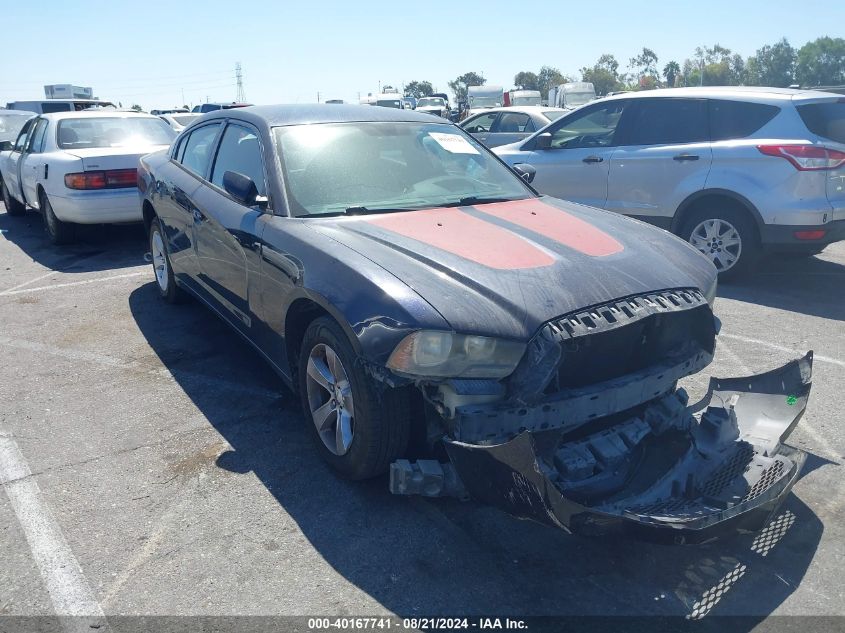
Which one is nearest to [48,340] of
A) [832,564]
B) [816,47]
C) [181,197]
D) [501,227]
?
[181,197]

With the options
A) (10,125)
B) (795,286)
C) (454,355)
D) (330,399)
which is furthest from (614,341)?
(10,125)

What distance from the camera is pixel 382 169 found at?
4152 mm

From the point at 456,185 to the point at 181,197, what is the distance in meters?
2.11

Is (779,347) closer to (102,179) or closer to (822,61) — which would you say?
(102,179)

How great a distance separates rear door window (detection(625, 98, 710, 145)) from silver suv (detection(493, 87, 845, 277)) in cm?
1

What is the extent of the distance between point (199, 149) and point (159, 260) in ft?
4.86

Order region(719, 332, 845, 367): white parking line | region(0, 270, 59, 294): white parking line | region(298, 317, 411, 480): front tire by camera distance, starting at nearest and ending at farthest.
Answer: region(298, 317, 411, 480): front tire < region(719, 332, 845, 367): white parking line < region(0, 270, 59, 294): white parking line

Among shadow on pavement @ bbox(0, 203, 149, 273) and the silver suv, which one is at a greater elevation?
the silver suv

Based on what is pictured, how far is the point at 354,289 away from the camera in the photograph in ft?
9.89

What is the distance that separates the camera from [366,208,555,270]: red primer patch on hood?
3.21m

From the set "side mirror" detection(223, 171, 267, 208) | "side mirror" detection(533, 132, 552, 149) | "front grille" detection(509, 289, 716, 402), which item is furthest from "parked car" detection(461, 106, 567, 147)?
"front grille" detection(509, 289, 716, 402)

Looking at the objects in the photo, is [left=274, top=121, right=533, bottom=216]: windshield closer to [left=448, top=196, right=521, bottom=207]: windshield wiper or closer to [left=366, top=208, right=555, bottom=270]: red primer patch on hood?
[left=448, top=196, right=521, bottom=207]: windshield wiper

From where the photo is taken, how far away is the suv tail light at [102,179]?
26.2ft

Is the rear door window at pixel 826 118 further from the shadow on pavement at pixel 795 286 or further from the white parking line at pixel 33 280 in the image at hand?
the white parking line at pixel 33 280
